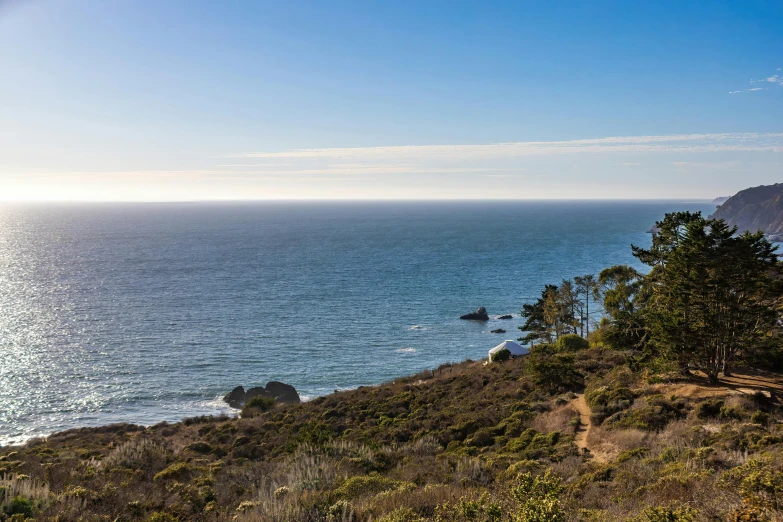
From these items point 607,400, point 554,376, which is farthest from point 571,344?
point 607,400

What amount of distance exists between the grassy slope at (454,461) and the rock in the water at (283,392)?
8.56 meters

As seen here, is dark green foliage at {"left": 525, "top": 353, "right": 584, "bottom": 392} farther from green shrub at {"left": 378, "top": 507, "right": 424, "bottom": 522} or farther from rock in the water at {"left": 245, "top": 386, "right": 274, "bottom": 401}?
rock in the water at {"left": 245, "top": 386, "right": 274, "bottom": 401}

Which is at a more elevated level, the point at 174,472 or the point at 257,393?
the point at 174,472

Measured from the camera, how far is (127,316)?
63.0m

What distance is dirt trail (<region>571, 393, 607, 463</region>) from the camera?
15.3 meters

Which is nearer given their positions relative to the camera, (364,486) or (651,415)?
(364,486)

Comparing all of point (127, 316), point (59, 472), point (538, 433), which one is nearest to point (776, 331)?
point (538, 433)

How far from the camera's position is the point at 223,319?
205ft

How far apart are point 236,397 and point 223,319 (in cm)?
2467

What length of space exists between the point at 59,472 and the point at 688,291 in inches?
984

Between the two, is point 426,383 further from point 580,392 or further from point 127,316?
point 127,316

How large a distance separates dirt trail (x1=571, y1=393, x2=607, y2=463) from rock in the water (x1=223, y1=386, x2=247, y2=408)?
27.3 meters

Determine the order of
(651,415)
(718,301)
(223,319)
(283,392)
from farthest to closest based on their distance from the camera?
(223,319) → (283,392) → (718,301) → (651,415)

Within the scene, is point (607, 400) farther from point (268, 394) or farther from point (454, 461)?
point (268, 394)
